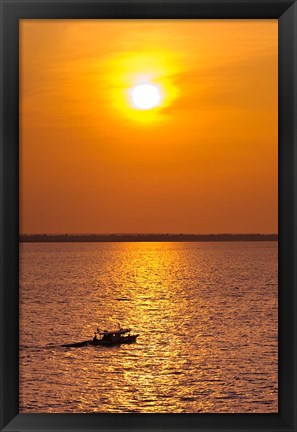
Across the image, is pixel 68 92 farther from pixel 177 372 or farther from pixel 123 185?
pixel 177 372

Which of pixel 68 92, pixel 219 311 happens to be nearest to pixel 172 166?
pixel 68 92

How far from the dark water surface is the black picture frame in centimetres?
307

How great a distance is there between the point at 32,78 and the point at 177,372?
51.0 feet

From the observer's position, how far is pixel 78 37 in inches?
1300

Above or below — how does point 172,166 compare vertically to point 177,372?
above

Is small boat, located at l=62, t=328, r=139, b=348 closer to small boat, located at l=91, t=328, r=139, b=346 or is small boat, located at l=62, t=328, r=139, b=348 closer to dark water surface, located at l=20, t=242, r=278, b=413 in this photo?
small boat, located at l=91, t=328, r=139, b=346
